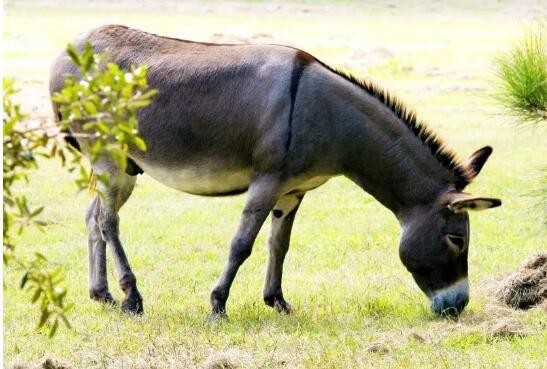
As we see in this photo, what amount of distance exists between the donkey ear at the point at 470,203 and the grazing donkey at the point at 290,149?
0.05 feet

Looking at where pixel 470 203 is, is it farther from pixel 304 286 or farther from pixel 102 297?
pixel 102 297

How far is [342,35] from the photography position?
2005 inches

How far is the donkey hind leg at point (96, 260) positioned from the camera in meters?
8.66

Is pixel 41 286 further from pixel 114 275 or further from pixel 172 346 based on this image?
pixel 114 275

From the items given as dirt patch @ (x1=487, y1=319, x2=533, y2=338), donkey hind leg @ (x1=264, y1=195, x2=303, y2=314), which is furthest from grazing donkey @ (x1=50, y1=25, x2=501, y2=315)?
dirt patch @ (x1=487, y1=319, x2=533, y2=338)

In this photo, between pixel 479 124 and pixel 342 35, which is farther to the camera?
pixel 342 35

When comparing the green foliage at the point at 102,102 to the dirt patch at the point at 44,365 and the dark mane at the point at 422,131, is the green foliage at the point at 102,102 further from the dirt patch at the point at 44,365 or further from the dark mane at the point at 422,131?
the dark mane at the point at 422,131

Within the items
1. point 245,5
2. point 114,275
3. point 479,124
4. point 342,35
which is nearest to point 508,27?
point 342,35

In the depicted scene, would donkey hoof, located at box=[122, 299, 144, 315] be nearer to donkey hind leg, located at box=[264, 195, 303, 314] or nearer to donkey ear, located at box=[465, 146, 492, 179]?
donkey hind leg, located at box=[264, 195, 303, 314]

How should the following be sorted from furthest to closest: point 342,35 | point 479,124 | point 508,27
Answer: point 508,27 < point 342,35 < point 479,124

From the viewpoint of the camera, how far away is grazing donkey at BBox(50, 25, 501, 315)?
776 centimetres

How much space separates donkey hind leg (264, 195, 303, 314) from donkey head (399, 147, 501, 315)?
1.13m

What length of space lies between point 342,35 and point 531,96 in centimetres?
4326

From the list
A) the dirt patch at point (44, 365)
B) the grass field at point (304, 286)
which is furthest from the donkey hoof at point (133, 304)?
the dirt patch at point (44, 365)
